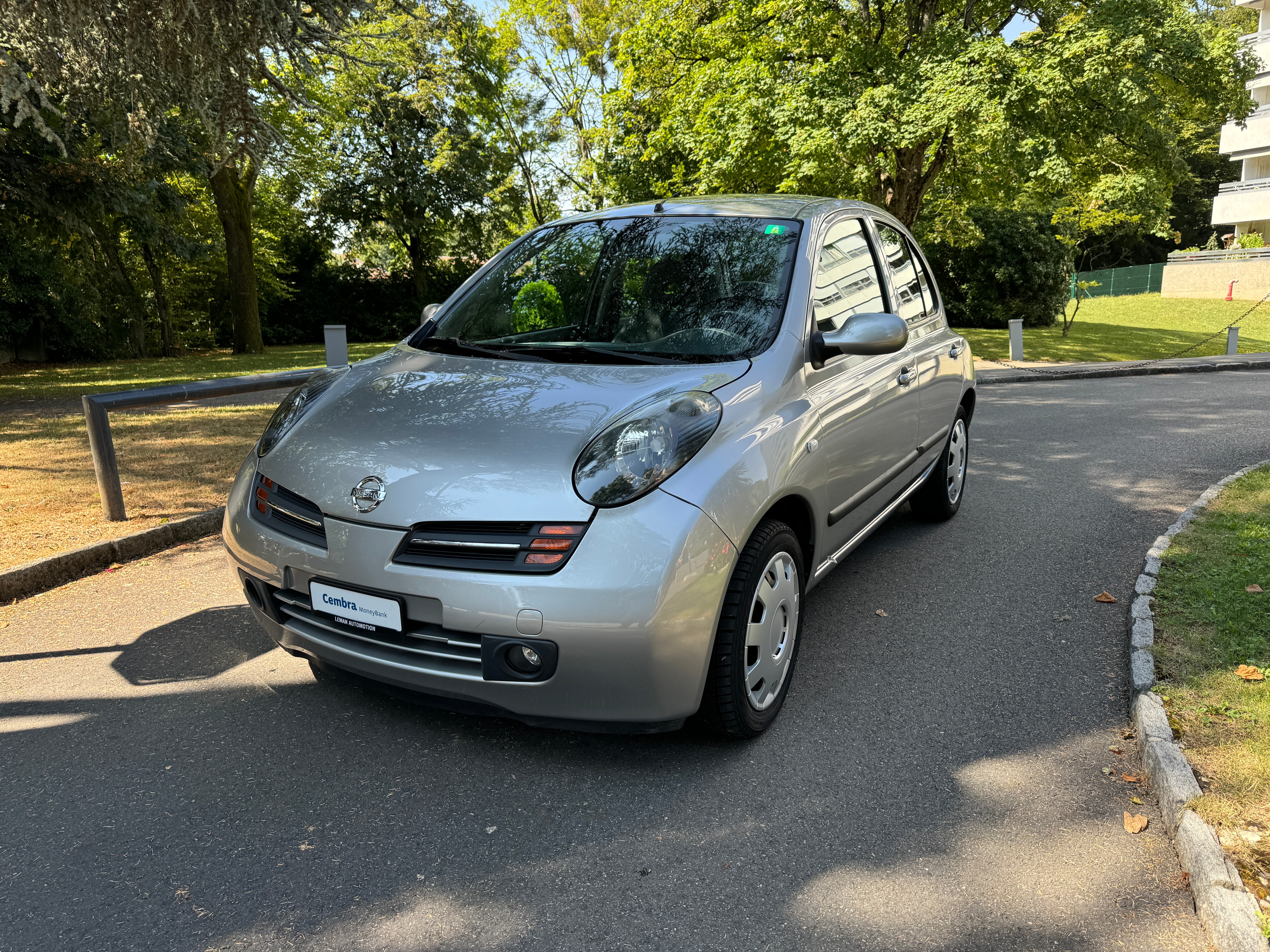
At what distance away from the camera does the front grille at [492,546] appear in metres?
2.55

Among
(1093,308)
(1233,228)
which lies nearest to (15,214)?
(1093,308)

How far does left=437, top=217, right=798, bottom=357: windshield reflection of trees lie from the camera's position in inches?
139

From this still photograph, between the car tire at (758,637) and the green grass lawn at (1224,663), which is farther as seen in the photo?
the car tire at (758,637)

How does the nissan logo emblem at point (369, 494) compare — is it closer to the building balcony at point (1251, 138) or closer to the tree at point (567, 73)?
the tree at point (567, 73)

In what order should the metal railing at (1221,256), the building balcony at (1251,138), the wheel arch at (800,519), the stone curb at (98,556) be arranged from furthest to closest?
the building balcony at (1251,138)
the metal railing at (1221,256)
the stone curb at (98,556)
the wheel arch at (800,519)

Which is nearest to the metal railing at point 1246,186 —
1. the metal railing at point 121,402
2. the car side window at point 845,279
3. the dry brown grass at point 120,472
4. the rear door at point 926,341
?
the rear door at point 926,341

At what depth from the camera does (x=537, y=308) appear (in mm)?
4145

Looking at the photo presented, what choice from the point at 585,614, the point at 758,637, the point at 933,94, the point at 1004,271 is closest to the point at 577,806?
the point at 585,614

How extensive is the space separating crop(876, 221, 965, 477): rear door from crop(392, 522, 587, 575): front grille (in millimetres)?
2598

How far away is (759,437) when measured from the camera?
118 inches

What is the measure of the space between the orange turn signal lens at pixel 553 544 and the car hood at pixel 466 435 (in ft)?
0.20

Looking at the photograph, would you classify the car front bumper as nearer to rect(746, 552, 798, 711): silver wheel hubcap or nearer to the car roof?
rect(746, 552, 798, 711): silver wheel hubcap

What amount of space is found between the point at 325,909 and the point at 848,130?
14.0m

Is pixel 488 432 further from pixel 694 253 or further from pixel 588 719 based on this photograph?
pixel 694 253
